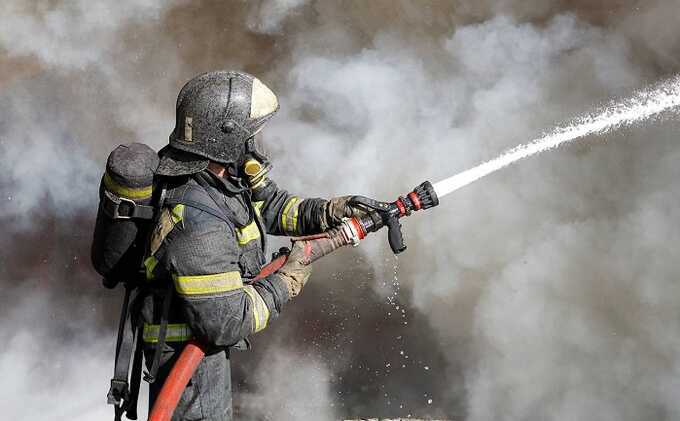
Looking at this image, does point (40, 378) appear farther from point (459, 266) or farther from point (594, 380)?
point (594, 380)

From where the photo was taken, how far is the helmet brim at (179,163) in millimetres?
3117

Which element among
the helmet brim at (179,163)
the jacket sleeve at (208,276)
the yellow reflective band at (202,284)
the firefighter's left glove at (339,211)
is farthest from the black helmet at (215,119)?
the firefighter's left glove at (339,211)

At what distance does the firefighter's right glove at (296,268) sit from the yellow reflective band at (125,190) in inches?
28.9

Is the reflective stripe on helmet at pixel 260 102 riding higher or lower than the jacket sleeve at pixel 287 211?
higher

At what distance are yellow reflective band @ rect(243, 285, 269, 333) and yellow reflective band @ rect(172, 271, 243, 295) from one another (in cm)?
21

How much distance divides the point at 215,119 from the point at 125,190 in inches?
19.6

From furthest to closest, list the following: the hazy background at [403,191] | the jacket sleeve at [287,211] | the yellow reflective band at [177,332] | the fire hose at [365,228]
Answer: the hazy background at [403,191], the jacket sleeve at [287,211], the fire hose at [365,228], the yellow reflective band at [177,332]

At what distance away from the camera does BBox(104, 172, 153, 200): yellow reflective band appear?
10.2ft

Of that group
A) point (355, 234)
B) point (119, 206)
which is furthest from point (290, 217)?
point (119, 206)

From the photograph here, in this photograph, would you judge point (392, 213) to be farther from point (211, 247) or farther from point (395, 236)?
point (211, 247)

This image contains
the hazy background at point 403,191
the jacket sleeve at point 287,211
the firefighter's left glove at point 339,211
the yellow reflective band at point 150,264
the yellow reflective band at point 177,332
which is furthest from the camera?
the hazy background at point 403,191

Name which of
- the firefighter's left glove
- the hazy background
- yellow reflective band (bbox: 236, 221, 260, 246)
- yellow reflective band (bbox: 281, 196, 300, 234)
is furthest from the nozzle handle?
the hazy background

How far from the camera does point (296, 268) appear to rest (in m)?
3.44

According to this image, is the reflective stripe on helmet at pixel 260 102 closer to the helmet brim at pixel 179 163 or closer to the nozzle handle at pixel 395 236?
the helmet brim at pixel 179 163
